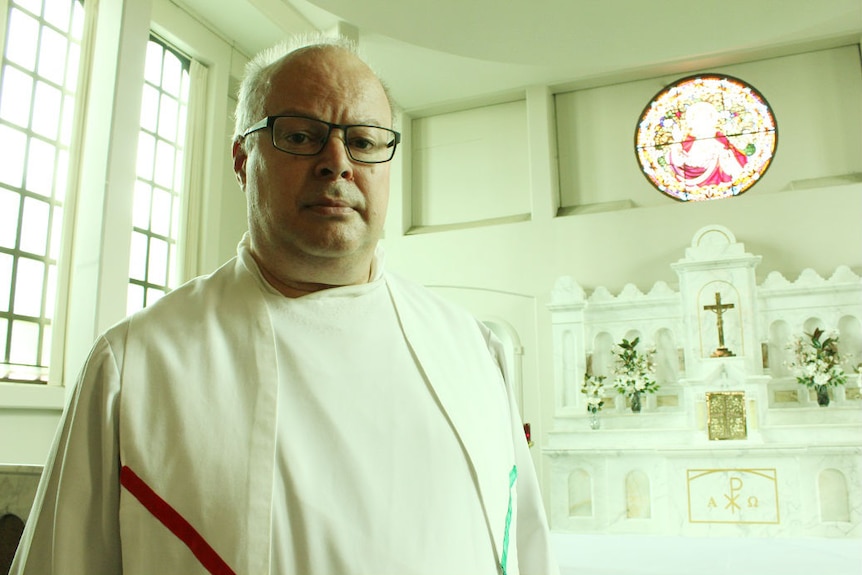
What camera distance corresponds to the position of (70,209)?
687cm

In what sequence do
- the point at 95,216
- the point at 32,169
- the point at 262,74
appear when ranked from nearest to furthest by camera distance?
1. the point at 262,74
2. the point at 95,216
3. the point at 32,169

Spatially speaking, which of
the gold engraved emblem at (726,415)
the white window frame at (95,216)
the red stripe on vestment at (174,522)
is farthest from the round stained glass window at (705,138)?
the red stripe on vestment at (174,522)

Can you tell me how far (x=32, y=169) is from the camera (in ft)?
22.2

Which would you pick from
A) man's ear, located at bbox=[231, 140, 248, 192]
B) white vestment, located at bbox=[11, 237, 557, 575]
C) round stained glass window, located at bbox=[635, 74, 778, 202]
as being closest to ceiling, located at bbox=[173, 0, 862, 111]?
man's ear, located at bbox=[231, 140, 248, 192]

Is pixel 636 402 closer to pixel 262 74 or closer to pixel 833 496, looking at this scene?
pixel 833 496

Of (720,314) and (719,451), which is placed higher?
(720,314)

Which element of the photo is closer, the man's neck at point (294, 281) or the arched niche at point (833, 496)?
the man's neck at point (294, 281)

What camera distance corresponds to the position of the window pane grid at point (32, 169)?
21.3 ft

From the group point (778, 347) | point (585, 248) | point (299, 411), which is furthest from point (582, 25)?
point (585, 248)

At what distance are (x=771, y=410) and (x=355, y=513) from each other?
8.62 metres

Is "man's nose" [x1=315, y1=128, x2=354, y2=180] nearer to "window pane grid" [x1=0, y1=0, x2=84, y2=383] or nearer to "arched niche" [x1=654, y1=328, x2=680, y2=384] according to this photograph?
"window pane grid" [x1=0, y1=0, x2=84, y2=383]

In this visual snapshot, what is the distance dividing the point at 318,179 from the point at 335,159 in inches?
1.7

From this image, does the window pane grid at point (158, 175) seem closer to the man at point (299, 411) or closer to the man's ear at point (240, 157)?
the man's ear at point (240, 157)

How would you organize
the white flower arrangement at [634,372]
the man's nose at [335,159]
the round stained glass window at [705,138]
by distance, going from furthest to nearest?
the round stained glass window at [705,138] → the white flower arrangement at [634,372] → the man's nose at [335,159]
